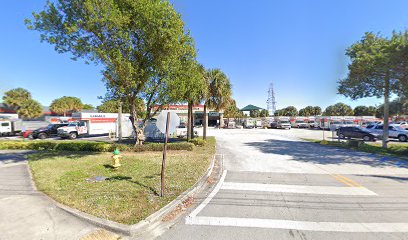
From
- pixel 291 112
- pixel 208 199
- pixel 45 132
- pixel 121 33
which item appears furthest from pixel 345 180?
pixel 291 112

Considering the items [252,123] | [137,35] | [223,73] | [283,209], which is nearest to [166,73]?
[137,35]

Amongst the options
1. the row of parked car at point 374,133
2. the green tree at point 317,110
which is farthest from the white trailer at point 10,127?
the green tree at point 317,110


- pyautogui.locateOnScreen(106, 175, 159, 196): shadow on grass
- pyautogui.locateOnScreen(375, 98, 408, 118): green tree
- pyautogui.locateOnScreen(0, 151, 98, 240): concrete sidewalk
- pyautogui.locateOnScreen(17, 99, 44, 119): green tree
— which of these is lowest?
pyautogui.locateOnScreen(0, 151, 98, 240): concrete sidewalk

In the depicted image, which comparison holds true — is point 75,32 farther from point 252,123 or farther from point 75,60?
point 252,123

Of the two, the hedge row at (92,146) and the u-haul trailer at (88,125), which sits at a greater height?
the u-haul trailer at (88,125)

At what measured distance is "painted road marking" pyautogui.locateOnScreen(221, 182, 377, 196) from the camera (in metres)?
6.07

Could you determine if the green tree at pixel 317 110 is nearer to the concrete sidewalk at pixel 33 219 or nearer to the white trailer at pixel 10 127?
the white trailer at pixel 10 127

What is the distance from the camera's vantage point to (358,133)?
21.8 metres

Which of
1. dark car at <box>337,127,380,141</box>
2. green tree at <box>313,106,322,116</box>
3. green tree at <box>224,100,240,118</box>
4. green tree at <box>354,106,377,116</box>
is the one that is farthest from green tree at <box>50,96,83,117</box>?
green tree at <box>354,106,377,116</box>

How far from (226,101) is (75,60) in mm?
12549

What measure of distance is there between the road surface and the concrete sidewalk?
72.8 inches

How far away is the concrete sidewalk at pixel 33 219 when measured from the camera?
377cm

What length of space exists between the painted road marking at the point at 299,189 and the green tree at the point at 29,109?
5057cm

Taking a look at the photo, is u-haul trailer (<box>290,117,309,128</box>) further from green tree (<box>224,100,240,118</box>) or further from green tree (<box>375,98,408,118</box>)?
green tree (<box>375,98,408,118</box>)
